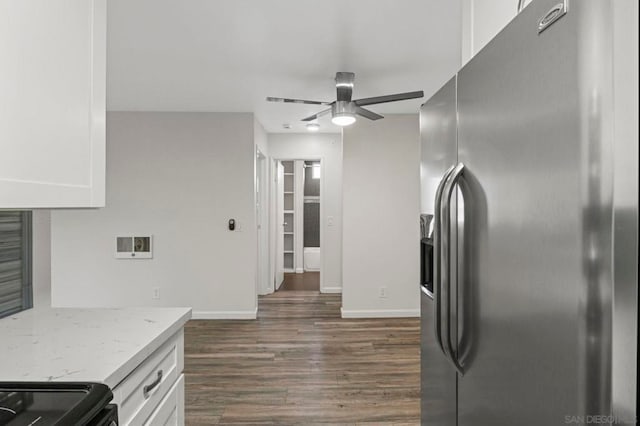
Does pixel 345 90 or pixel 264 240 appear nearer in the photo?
pixel 345 90

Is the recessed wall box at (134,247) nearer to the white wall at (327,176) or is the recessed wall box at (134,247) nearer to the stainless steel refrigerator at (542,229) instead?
the white wall at (327,176)

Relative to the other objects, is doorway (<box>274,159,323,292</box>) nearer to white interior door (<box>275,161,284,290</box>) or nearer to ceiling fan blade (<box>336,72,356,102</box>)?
white interior door (<box>275,161,284,290</box>)

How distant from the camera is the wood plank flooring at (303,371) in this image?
2.60 metres

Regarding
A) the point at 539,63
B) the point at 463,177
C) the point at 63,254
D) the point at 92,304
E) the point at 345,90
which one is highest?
the point at 345,90

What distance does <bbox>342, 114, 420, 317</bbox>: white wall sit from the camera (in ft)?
16.0

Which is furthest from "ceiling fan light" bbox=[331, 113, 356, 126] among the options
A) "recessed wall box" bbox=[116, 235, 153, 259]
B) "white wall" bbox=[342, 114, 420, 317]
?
"recessed wall box" bbox=[116, 235, 153, 259]

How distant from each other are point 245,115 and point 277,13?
2.48m

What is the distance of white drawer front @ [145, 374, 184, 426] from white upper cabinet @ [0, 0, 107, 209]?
2.35 ft

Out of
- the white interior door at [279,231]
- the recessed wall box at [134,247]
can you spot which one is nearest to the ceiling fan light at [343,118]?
the recessed wall box at [134,247]

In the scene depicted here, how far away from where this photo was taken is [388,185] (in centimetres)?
490

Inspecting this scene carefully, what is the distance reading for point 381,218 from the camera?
16.1 feet

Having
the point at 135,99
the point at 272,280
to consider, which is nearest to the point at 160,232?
the point at 135,99

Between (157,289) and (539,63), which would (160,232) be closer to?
(157,289)

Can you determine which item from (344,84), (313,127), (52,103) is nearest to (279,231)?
(313,127)
